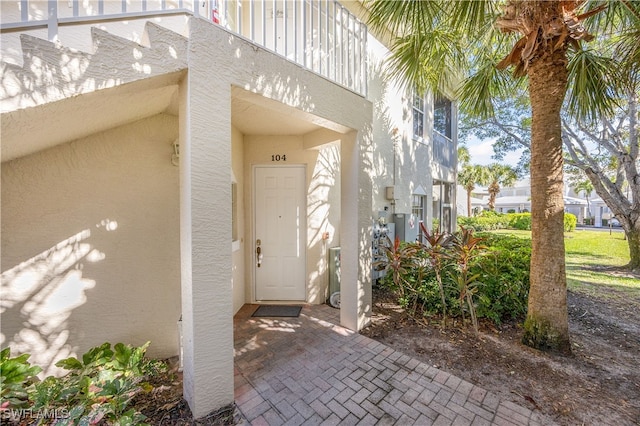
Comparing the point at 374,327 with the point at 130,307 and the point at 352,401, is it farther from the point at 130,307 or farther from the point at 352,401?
the point at 130,307

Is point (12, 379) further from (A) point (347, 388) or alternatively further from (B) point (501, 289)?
(B) point (501, 289)

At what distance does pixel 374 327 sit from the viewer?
431 cm

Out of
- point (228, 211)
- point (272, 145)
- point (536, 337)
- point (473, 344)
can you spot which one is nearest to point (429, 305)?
point (473, 344)

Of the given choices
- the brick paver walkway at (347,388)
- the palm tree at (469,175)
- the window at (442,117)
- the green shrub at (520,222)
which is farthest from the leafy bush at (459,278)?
the palm tree at (469,175)

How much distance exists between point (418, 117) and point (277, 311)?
747 centimetres

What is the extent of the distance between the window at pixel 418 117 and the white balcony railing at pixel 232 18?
419 cm

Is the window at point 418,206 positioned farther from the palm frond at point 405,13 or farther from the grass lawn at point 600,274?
the palm frond at point 405,13

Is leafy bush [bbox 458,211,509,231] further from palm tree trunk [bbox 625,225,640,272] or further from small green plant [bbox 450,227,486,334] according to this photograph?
small green plant [bbox 450,227,486,334]

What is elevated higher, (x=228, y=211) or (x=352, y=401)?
(x=228, y=211)

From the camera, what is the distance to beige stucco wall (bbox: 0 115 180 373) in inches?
104

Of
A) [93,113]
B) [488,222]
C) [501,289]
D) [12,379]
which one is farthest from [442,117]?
[488,222]

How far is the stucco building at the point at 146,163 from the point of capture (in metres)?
2.04

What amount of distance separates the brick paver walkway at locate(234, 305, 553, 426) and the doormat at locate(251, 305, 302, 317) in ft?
2.21

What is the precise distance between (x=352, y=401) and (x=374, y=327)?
1.71m
